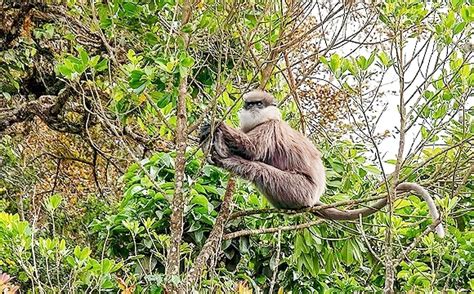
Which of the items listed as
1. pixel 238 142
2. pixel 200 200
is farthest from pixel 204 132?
pixel 200 200

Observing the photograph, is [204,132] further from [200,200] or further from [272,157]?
[272,157]

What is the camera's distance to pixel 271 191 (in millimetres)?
4137

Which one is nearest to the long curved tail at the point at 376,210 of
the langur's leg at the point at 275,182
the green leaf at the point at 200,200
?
the langur's leg at the point at 275,182

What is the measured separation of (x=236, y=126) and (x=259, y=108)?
38cm

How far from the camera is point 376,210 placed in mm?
3711

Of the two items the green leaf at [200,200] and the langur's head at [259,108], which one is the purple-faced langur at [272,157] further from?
the green leaf at [200,200]

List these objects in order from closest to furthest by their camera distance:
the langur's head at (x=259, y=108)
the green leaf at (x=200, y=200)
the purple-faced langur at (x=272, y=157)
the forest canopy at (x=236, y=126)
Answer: the forest canopy at (x=236, y=126) < the purple-faced langur at (x=272, y=157) < the green leaf at (x=200, y=200) < the langur's head at (x=259, y=108)

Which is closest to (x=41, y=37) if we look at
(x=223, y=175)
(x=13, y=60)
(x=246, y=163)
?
(x=13, y=60)

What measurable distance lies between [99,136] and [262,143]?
3326 millimetres

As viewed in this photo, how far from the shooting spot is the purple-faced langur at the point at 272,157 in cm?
399

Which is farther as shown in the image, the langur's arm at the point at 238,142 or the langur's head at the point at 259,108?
the langur's head at the point at 259,108

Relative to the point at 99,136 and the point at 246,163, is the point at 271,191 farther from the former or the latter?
the point at 99,136

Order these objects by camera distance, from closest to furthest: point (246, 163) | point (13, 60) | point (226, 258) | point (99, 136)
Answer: point (246, 163), point (226, 258), point (13, 60), point (99, 136)

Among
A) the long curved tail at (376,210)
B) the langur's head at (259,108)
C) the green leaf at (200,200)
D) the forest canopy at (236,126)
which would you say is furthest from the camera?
the langur's head at (259,108)
